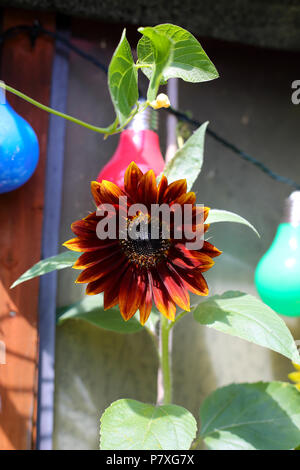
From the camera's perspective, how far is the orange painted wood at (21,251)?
64cm

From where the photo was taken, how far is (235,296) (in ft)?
1.88

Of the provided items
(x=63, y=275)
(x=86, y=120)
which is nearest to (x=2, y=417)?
(x=63, y=275)

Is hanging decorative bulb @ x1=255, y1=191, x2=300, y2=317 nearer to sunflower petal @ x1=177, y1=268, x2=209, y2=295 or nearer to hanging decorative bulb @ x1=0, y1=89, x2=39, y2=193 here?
sunflower petal @ x1=177, y1=268, x2=209, y2=295

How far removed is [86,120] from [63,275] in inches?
11.2

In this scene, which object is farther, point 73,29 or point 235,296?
point 73,29

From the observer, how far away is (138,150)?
63 cm

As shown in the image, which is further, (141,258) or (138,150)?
(138,150)

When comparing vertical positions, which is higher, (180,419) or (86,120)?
(86,120)

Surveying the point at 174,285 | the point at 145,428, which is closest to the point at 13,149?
the point at 174,285

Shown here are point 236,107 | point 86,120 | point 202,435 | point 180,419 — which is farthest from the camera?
point 236,107

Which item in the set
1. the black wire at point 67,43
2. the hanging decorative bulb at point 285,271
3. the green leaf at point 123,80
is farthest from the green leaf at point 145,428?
the black wire at point 67,43

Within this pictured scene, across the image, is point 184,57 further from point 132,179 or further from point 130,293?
point 130,293

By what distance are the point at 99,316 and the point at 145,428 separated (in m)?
0.20
